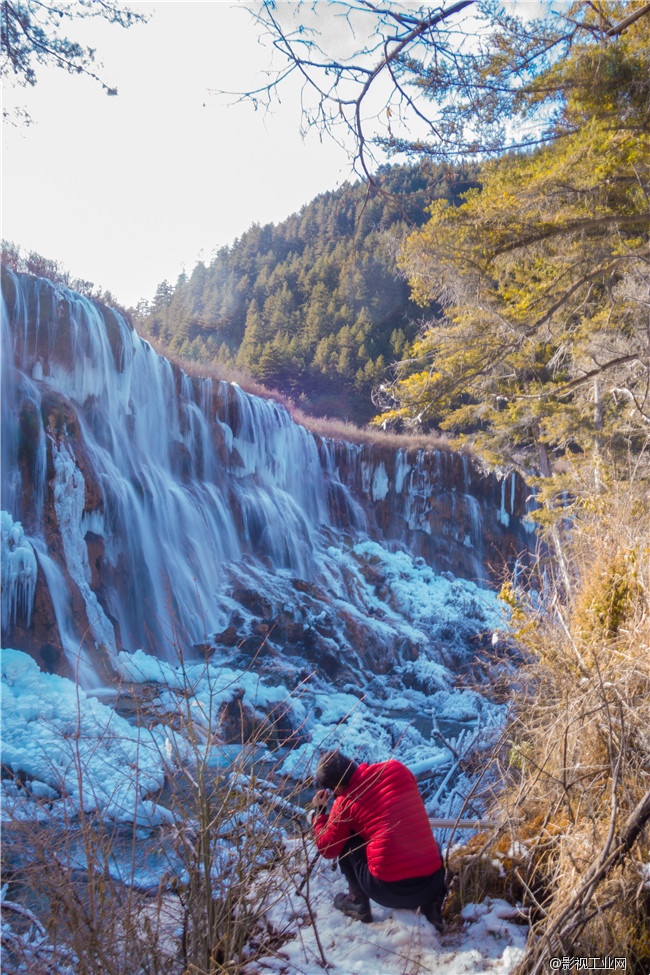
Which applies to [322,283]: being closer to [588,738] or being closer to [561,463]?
[561,463]

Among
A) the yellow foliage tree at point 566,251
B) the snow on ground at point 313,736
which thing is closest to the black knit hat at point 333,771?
the snow on ground at point 313,736

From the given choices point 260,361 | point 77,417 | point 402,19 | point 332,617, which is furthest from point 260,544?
point 260,361

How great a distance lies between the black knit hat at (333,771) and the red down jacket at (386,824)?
2.1 inches

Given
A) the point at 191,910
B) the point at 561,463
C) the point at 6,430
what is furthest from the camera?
the point at 561,463

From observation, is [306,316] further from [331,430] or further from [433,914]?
[433,914]

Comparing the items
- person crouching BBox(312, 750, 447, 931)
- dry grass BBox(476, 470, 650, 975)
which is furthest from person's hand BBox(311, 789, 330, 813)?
dry grass BBox(476, 470, 650, 975)

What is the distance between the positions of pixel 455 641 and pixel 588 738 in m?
11.8

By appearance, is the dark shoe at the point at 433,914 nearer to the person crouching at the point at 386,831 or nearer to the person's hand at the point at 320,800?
the person crouching at the point at 386,831

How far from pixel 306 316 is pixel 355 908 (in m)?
34.0

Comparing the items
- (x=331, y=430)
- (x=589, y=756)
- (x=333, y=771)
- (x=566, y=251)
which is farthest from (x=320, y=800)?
(x=331, y=430)

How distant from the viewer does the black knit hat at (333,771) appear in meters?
2.66

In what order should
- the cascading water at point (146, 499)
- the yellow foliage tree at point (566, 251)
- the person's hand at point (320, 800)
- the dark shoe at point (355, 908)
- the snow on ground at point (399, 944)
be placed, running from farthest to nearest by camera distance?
the cascading water at point (146, 499)
the yellow foliage tree at point (566, 251)
the dark shoe at point (355, 908)
the person's hand at point (320, 800)
the snow on ground at point (399, 944)

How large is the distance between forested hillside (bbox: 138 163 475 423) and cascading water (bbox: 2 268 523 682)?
626 inches

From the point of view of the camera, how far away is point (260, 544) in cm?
1366
